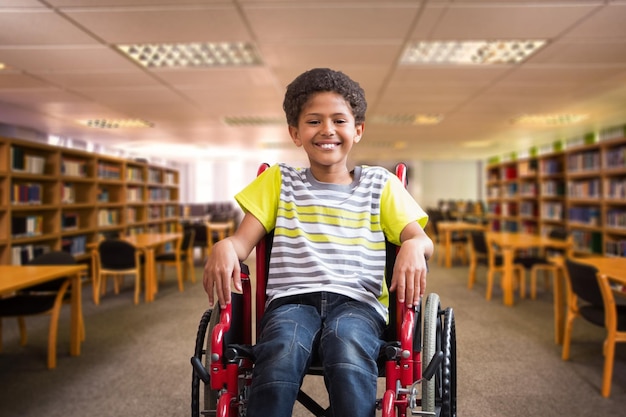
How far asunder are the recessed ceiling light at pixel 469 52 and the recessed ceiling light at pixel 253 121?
274 centimetres

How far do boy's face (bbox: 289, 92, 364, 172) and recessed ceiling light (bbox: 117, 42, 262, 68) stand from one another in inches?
87.2

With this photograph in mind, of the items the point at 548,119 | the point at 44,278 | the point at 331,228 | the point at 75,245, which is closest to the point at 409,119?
the point at 548,119

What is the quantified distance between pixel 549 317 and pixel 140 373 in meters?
3.30

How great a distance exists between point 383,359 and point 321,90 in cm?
78

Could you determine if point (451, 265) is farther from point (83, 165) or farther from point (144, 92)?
point (83, 165)

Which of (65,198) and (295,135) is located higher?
(295,135)

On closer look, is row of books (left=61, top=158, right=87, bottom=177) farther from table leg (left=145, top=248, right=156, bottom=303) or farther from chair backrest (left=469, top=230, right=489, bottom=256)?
chair backrest (left=469, top=230, right=489, bottom=256)

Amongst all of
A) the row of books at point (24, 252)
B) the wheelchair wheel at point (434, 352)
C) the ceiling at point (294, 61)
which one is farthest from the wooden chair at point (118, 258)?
the wheelchair wheel at point (434, 352)

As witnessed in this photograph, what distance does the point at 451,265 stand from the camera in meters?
6.77

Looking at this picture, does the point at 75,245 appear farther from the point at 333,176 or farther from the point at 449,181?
the point at 449,181

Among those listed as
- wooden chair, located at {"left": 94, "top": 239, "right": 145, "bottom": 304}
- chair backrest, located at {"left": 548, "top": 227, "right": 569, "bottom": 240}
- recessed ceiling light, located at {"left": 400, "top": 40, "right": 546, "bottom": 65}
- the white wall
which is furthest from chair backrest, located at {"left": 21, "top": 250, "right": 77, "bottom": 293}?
the white wall

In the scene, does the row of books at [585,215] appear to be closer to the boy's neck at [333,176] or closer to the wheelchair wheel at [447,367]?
the wheelchair wheel at [447,367]

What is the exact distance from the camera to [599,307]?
2.56 meters

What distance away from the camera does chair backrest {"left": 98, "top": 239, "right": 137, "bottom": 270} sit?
438cm
